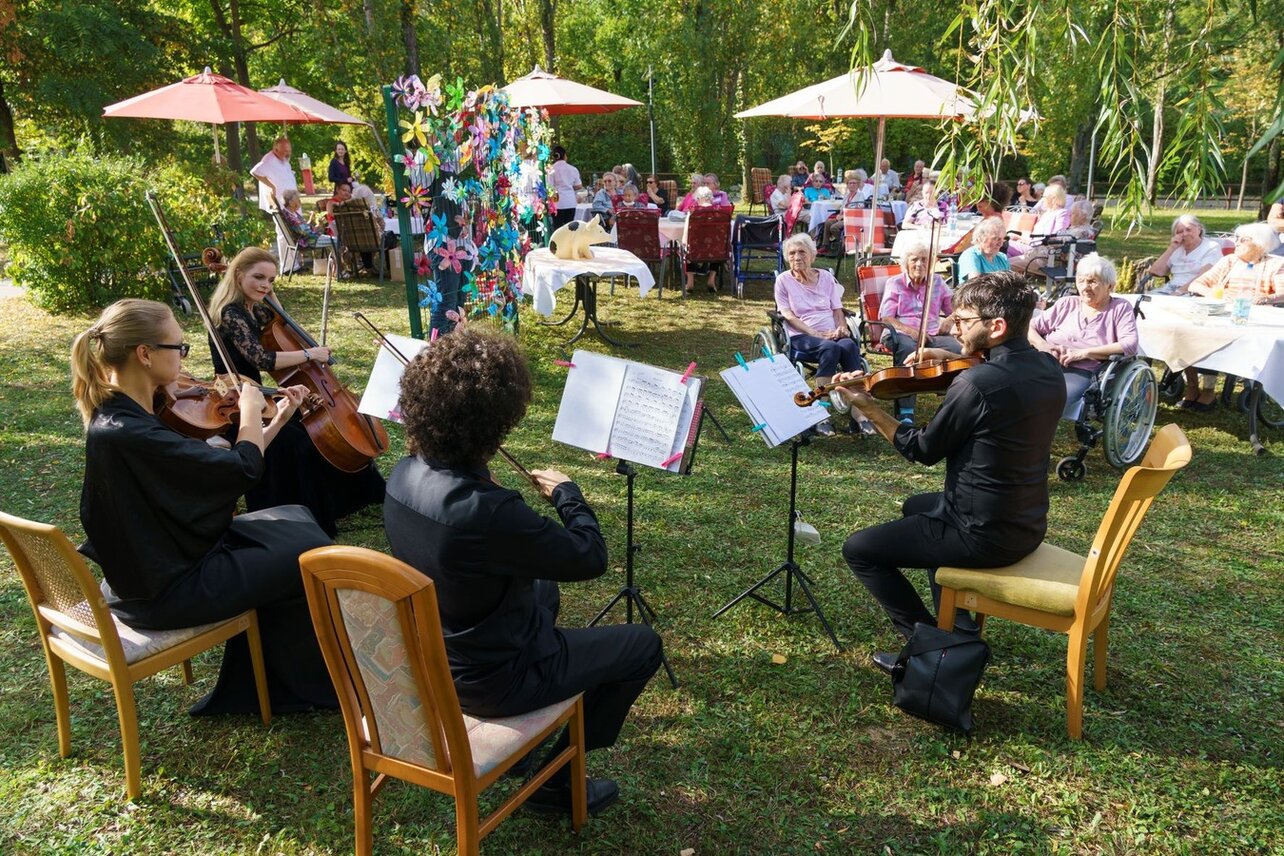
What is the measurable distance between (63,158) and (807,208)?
10.0m

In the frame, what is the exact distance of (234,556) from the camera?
10.0ft

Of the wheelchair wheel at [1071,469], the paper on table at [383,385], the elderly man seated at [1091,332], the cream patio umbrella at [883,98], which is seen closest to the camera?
the paper on table at [383,385]

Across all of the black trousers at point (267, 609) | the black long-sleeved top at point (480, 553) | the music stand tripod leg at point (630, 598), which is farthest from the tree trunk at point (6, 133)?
the black long-sleeved top at point (480, 553)

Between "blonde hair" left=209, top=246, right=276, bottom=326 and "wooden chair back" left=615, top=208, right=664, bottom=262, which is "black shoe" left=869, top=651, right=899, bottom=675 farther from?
"wooden chair back" left=615, top=208, right=664, bottom=262

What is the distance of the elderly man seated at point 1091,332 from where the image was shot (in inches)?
223

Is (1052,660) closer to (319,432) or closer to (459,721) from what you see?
(459,721)

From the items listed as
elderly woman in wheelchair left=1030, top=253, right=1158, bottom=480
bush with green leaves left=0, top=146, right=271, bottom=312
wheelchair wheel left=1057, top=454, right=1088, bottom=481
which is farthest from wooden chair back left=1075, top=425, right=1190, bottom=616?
bush with green leaves left=0, top=146, right=271, bottom=312

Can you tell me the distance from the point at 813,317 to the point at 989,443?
140 inches

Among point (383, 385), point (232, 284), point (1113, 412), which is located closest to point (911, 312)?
point (1113, 412)

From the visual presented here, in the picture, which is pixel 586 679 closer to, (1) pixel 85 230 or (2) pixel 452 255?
(2) pixel 452 255

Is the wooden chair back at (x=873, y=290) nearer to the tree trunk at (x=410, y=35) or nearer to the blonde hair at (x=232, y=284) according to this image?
the blonde hair at (x=232, y=284)

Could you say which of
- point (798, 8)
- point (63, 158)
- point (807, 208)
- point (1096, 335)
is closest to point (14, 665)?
point (1096, 335)

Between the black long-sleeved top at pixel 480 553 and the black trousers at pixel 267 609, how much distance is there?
3.02ft

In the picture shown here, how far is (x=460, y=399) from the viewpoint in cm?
227
